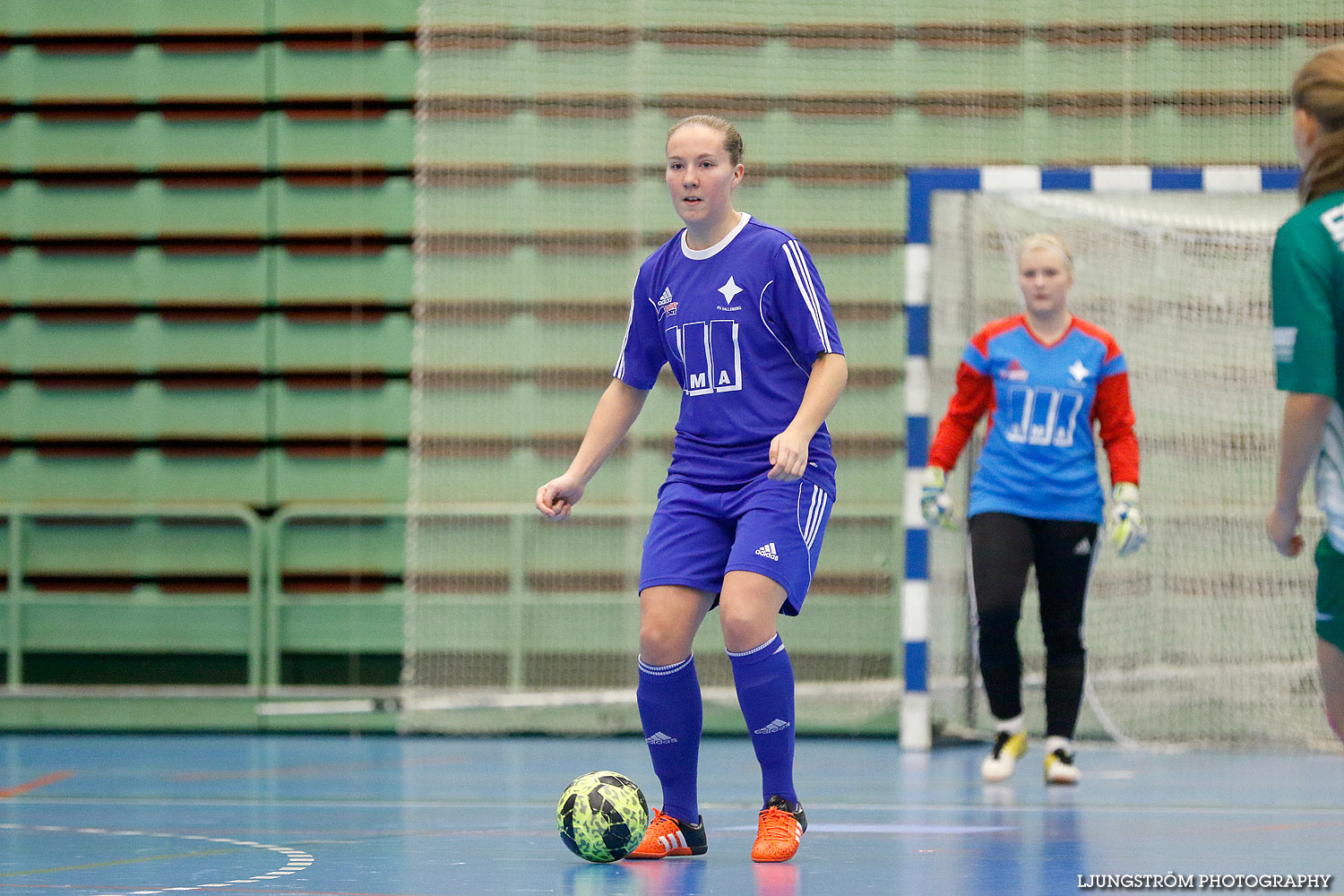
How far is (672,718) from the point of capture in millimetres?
3846

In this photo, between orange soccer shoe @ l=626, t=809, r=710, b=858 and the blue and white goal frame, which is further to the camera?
the blue and white goal frame

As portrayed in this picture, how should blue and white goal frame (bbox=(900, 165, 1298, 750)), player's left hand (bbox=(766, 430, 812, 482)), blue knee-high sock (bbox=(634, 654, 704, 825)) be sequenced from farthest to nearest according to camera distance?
blue and white goal frame (bbox=(900, 165, 1298, 750))
blue knee-high sock (bbox=(634, 654, 704, 825))
player's left hand (bbox=(766, 430, 812, 482))

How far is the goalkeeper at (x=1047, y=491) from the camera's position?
215 inches

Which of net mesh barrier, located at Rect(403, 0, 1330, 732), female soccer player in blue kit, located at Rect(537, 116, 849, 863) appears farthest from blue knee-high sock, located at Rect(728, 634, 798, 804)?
net mesh barrier, located at Rect(403, 0, 1330, 732)

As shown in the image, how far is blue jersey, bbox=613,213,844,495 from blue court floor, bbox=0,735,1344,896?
93 cm

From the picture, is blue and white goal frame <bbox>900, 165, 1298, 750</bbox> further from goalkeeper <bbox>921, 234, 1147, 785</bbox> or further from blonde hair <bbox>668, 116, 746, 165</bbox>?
blonde hair <bbox>668, 116, 746, 165</bbox>

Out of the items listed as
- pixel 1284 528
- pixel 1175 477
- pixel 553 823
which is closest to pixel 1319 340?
pixel 1284 528

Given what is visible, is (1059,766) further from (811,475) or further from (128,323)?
(128,323)

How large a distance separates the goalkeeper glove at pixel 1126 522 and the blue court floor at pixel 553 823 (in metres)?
0.81

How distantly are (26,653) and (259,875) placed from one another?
5.12 m

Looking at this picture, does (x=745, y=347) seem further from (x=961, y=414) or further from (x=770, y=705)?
(x=961, y=414)

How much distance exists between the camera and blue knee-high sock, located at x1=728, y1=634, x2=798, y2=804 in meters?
3.74

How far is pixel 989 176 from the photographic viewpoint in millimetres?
6703

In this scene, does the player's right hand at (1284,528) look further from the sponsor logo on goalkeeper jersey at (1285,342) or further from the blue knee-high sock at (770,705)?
the blue knee-high sock at (770,705)
